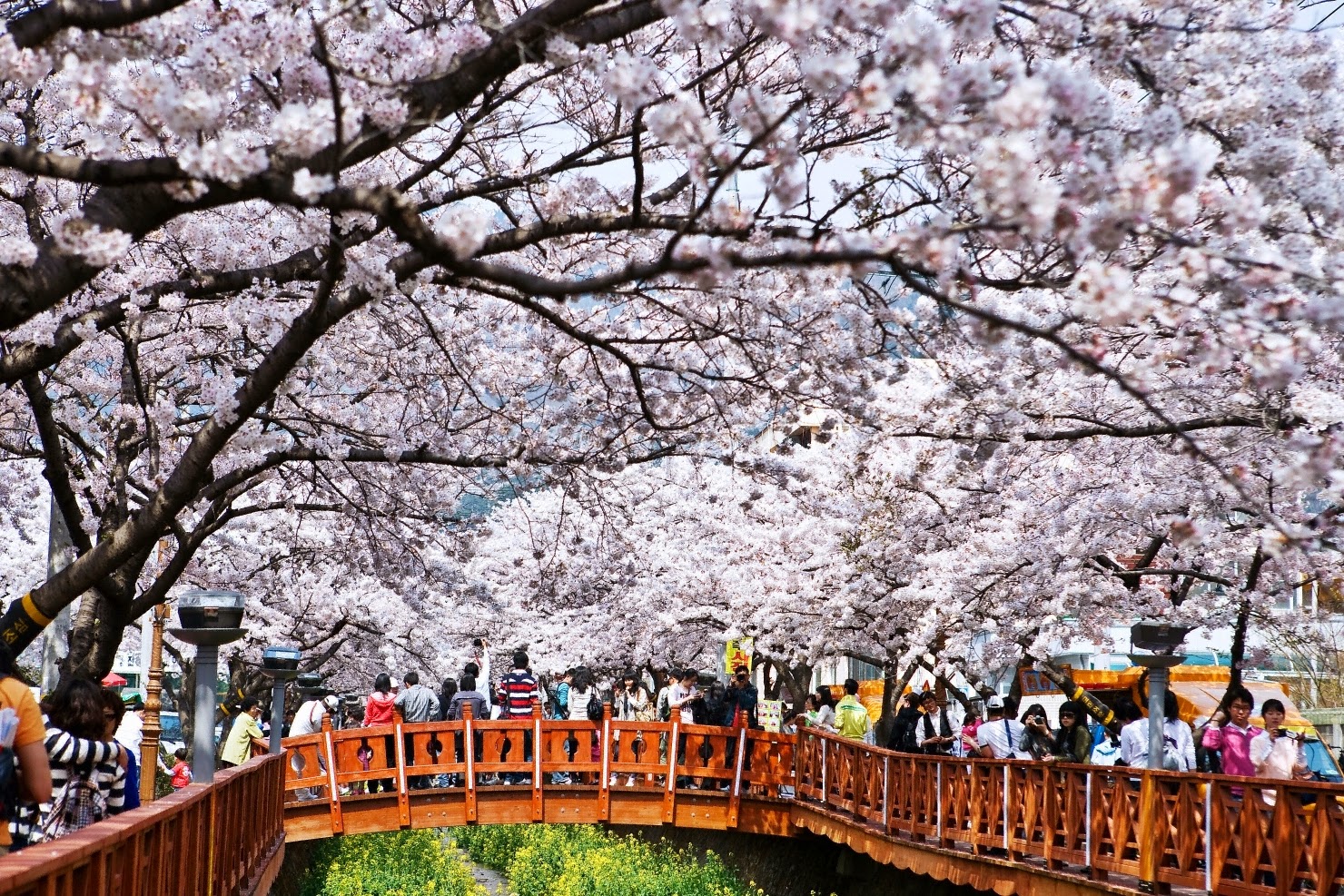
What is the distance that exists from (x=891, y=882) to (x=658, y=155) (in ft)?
33.6

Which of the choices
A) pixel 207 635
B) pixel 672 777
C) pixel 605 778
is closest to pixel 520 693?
→ pixel 605 778

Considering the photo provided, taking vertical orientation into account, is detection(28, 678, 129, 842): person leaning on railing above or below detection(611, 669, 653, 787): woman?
above

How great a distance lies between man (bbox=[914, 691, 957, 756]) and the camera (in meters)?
16.3

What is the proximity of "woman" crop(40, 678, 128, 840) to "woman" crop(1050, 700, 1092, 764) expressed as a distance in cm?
913

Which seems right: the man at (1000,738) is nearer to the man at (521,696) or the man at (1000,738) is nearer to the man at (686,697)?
the man at (686,697)

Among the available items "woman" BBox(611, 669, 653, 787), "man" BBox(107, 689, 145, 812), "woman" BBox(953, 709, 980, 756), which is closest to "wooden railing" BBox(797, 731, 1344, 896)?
"woman" BBox(953, 709, 980, 756)

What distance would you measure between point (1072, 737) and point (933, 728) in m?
3.02

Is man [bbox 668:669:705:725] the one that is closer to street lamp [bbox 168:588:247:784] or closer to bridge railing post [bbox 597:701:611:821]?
bridge railing post [bbox 597:701:611:821]

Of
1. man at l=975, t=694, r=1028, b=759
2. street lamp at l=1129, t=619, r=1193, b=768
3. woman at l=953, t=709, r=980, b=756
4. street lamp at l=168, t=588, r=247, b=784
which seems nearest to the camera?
street lamp at l=168, t=588, r=247, b=784

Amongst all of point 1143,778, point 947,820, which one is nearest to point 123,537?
point 1143,778

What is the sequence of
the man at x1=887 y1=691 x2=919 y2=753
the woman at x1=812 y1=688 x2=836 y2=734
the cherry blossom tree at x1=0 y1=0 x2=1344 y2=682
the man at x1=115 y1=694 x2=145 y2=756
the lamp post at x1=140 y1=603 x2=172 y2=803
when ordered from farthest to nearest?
the woman at x1=812 y1=688 x2=836 y2=734 → the man at x1=887 y1=691 x2=919 y2=753 → the man at x1=115 y1=694 x2=145 y2=756 → the lamp post at x1=140 y1=603 x2=172 y2=803 → the cherry blossom tree at x1=0 y1=0 x2=1344 y2=682

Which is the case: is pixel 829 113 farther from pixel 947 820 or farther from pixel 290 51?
pixel 947 820

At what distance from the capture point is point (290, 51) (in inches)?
221

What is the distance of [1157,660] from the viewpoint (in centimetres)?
1082
